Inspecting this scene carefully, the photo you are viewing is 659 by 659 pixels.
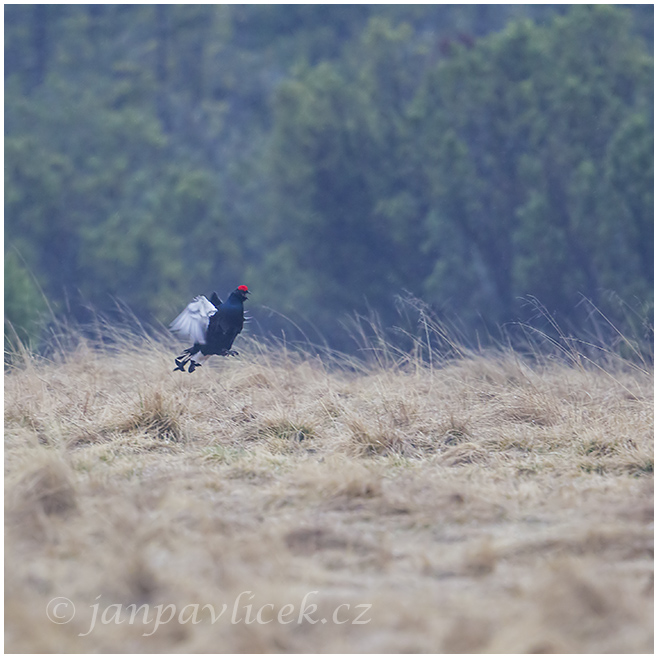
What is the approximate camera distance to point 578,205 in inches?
632

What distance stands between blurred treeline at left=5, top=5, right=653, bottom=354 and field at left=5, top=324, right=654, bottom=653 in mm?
8580

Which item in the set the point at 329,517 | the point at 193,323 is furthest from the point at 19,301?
the point at 329,517

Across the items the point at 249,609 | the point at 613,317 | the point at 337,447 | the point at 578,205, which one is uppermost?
the point at 249,609

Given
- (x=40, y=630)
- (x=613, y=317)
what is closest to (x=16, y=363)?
(x=40, y=630)

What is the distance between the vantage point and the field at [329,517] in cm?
268

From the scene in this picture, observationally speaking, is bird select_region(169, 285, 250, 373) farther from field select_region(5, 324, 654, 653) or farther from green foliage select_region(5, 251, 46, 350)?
green foliage select_region(5, 251, 46, 350)

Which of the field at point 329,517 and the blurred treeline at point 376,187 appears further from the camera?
the blurred treeline at point 376,187

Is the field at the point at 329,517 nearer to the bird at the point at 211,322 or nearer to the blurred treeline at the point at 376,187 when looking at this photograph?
the bird at the point at 211,322

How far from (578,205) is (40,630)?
588 inches

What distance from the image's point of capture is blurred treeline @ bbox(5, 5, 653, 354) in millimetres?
15984

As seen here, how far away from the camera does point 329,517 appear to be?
358 centimetres

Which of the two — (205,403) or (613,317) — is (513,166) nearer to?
(613,317)

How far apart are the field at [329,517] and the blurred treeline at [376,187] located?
858 centimetres

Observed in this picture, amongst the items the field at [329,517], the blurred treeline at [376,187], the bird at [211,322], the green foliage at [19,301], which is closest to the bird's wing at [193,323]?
the bird at [211,322]
